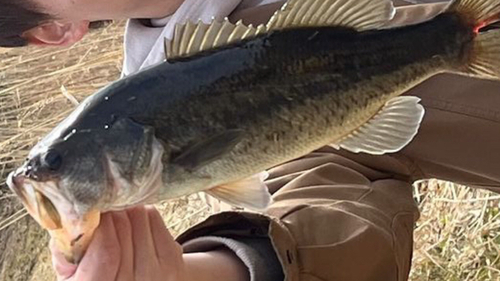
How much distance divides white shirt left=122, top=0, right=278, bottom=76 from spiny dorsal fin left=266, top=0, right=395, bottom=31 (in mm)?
343

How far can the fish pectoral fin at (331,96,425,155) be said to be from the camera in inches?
23.5

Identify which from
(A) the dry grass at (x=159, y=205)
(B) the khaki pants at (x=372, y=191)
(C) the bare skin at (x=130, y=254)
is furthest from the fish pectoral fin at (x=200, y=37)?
(A) the dry grass at (x=159, y=205)

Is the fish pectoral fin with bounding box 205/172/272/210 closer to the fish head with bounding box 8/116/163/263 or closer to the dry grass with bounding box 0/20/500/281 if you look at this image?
the fish head with bounding box 8/116/163/263

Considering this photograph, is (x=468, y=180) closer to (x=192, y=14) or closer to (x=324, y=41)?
(x=192, y=14)

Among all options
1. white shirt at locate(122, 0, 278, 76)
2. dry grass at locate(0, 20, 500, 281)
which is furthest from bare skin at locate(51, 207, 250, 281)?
dry grass at locate(0, 20, 500, 281)

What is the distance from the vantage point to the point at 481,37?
63cm

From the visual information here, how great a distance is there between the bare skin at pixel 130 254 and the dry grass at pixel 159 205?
3.62ft

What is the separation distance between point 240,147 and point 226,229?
0.71 feet

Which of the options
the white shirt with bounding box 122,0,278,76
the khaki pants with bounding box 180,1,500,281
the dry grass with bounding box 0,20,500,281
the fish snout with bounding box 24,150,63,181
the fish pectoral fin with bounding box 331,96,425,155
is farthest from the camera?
the dry grass with bounding box 0,20,500,281

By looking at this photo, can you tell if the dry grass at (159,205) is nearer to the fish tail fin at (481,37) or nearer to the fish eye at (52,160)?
the fish tail fin at (481,37)

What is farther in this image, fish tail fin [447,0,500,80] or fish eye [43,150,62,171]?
fish tail fin [447,0,500,80]

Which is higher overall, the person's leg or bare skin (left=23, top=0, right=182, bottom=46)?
bare skin (left=23, top=0, right=182, bottom=46)

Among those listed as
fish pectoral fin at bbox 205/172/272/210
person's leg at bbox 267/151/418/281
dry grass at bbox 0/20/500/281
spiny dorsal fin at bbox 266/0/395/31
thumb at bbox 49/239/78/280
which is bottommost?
dry grass at bbox 0/20/500/281

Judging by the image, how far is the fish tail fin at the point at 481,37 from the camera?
0.63m
